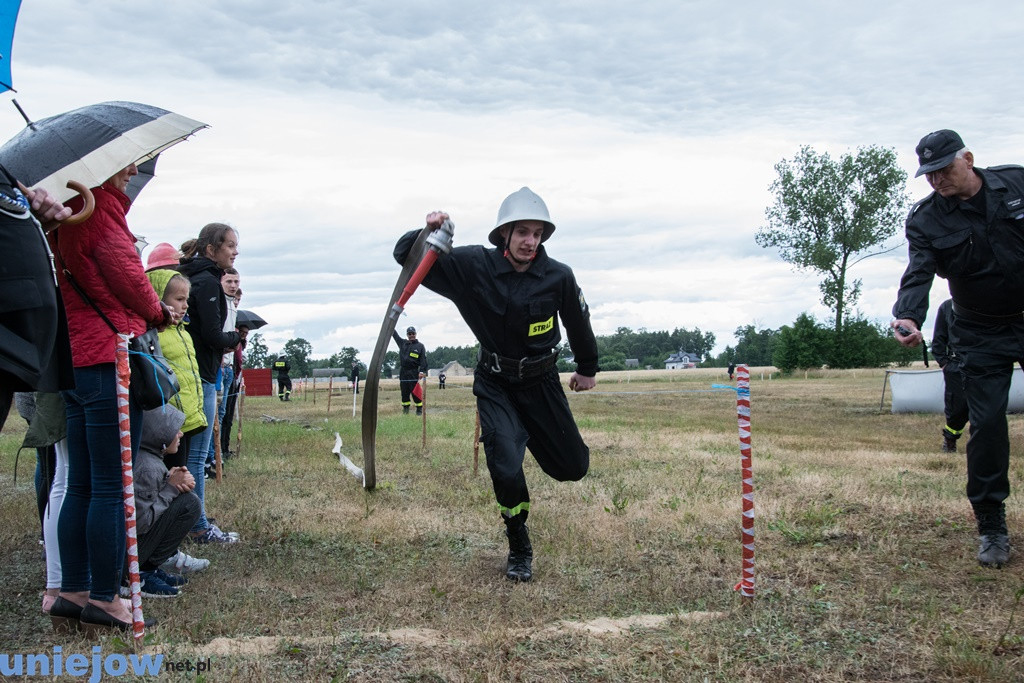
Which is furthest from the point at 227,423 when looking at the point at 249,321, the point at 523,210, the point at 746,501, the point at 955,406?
the point at 955,406

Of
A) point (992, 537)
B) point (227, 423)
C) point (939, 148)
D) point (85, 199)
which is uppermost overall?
point (939, 148)

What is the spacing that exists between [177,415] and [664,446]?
25.8ft

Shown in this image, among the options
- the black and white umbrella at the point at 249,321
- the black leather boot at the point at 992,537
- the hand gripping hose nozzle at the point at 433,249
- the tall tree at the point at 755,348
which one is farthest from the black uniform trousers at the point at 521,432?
the tall tree at the point at 755,348

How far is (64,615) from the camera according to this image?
4020mm

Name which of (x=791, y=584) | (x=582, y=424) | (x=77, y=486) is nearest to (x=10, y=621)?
(x=77, y=486)

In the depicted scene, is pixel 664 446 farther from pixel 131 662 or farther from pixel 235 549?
pixel 131 662

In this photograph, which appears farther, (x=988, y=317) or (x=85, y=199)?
(x=988, y=317)

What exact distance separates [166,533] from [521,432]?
7.12ft

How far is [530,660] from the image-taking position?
366 centimetres

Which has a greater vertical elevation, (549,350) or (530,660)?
(549,350)

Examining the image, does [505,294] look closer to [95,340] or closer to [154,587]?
[95,340]

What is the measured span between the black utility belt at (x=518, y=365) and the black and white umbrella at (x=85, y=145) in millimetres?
2219

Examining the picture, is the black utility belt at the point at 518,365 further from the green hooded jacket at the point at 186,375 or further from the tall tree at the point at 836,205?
Answer: the tall tree at the point at 836,205

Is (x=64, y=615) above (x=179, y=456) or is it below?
below
